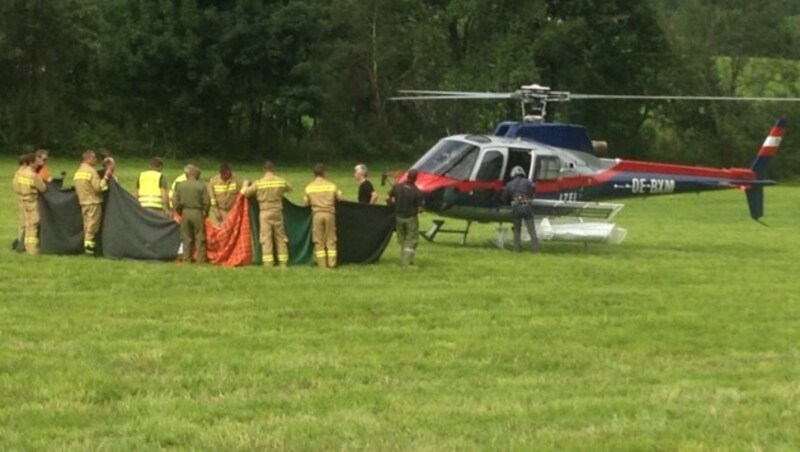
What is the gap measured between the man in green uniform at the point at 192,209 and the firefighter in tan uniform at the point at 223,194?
0.65 meters

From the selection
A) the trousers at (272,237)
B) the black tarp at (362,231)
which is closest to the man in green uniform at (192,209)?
the trousers at (272,237)

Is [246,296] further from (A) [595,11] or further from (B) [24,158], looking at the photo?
(A) [595,11]

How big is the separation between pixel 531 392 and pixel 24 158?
40.5 ft

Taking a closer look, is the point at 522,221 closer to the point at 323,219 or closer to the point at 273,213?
the point at 323,219

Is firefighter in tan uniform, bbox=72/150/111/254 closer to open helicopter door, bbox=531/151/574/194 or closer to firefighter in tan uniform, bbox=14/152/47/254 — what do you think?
firefighter in tan uniform, bbox=14/152/47/254

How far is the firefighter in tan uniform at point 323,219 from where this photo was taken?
774 inches

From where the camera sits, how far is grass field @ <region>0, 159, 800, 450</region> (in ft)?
29.8

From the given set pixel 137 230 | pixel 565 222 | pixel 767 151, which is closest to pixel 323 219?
pixel 137 230

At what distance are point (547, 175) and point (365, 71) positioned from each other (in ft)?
126

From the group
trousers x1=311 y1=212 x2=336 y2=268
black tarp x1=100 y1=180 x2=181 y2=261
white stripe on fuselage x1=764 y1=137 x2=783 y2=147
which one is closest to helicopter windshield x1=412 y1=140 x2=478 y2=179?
trousers x1=311 y1=212 x2=336 y2=268

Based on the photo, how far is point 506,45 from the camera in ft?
195

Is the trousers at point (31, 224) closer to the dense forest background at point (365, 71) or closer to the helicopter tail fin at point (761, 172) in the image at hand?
the helicopter tail fin at point (761, 172)

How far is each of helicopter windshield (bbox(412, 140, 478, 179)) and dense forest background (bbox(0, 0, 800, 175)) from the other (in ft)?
105

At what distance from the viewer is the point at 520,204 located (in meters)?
23.3
